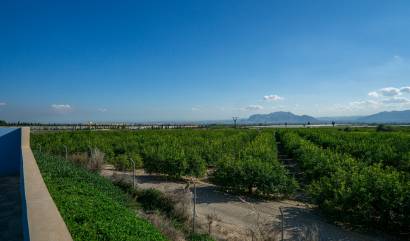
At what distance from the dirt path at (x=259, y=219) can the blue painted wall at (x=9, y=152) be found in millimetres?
8424

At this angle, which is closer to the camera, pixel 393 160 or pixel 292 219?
pixel 292 219

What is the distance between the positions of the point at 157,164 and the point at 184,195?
5806 millimetres

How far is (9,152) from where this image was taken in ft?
43.8

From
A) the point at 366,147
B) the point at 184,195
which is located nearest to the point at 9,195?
the point at 184,195

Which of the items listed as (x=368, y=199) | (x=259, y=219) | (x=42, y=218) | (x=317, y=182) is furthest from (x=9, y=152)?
(x=368, y=199)

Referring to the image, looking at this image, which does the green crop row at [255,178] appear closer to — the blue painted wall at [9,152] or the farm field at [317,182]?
the farm field at [317,182]

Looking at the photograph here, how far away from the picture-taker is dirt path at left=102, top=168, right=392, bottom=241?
724cm

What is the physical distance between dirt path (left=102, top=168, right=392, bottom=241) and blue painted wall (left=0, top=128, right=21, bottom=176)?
8.42 meters

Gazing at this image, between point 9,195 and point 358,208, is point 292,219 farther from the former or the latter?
point 9,195

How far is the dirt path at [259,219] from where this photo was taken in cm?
724

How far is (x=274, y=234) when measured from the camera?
6250 mm

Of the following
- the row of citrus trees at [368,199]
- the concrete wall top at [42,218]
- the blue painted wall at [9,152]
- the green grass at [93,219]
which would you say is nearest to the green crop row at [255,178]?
the row of citrus trees at [368,199]

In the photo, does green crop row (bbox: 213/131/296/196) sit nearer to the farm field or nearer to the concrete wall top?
the farm field

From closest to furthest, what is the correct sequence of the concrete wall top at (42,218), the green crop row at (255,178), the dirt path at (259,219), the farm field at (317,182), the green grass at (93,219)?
the concrete wall top at (42,218), the green grass at (93,219), the dirt path at (259,219), the farm field at (317,182), the green crop row at (255,178)
